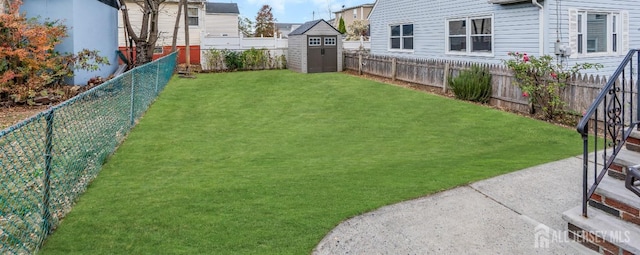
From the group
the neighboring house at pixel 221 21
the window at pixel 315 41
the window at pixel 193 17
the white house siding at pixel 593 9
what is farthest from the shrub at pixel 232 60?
the white house siding at pixel 593 9

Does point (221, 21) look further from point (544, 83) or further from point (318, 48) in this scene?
point (544, 83)

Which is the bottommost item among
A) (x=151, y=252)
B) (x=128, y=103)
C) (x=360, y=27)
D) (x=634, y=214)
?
(x=151, y=252)

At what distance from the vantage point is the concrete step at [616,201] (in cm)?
350

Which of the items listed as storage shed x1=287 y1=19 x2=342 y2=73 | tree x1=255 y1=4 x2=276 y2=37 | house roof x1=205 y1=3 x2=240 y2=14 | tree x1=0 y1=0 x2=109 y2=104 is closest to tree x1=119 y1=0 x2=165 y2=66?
storage shed x1=287 y1=19 x2=342 y2=73

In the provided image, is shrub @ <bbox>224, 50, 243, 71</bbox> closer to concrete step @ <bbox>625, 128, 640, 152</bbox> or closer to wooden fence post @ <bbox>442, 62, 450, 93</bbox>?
wooden fence post @ <bbox>442, 62, 450, 93</bbox>

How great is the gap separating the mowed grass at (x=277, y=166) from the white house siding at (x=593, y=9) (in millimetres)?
3291

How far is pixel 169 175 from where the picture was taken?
18.6 feet

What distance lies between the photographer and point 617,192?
368cm

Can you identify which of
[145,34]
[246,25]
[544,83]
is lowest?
[544,83]

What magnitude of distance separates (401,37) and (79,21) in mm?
12293

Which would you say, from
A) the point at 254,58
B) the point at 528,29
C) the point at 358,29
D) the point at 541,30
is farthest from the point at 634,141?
the point at 358,29

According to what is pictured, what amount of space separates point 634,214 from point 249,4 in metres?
44.1

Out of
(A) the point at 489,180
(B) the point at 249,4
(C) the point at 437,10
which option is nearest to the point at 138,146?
(A) the point at 489,180

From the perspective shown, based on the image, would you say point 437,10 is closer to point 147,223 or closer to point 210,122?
point 210,122
